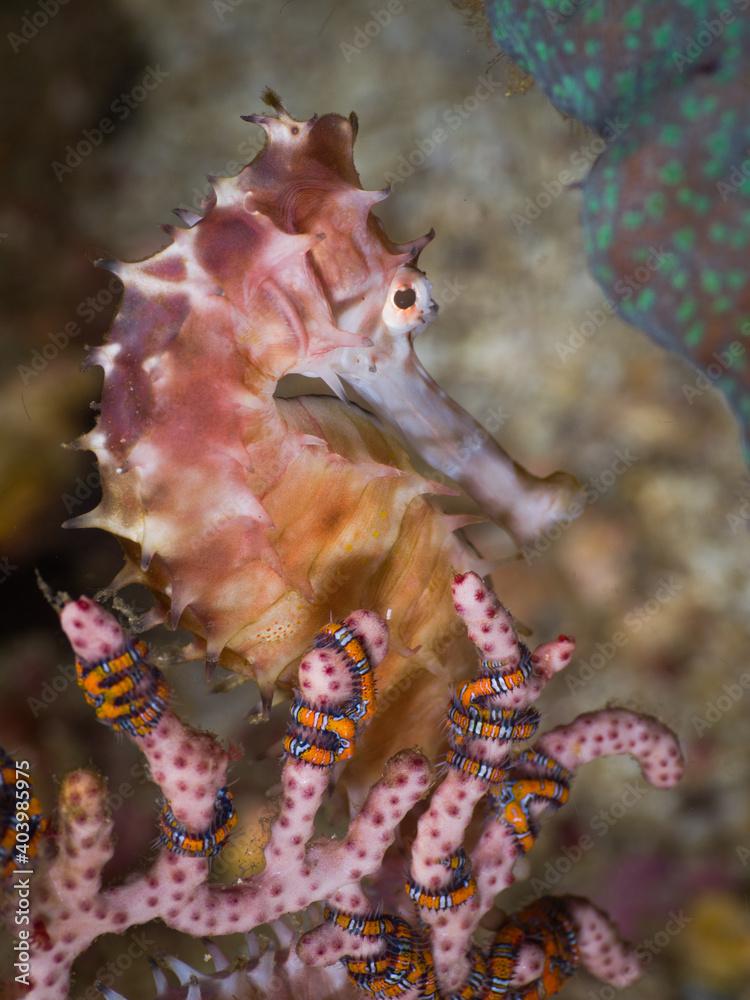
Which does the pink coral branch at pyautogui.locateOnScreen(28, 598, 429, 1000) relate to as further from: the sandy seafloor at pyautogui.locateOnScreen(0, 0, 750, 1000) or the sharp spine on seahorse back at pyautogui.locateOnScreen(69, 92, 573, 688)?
the sandy seafloor at pyautogui.locateOnScreen(0, 0, 750, 1000)

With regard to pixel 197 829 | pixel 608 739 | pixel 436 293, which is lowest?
pixel 608 739

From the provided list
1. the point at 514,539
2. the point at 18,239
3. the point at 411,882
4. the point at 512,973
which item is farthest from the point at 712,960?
the point at 18,239

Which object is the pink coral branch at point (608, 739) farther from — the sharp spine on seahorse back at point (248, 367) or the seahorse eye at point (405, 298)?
the seahorse eye at point (405, 298)

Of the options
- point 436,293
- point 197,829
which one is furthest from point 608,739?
point 436,293

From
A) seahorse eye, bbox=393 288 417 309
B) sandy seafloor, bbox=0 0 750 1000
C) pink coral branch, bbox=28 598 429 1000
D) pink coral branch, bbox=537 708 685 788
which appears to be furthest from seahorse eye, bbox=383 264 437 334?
pink coral branch, bbox=537 708 685 788

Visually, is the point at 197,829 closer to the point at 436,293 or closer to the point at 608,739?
the point at 608,739

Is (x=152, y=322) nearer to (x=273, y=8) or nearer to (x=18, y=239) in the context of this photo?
(x=18, y=239)

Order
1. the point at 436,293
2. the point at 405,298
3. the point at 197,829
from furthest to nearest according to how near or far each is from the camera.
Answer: the point at 436,293, the point at 405,298, the point at 197,829

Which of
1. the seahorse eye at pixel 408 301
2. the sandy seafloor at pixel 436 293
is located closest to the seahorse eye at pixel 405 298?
the seahorse eye at pixel 408 301
